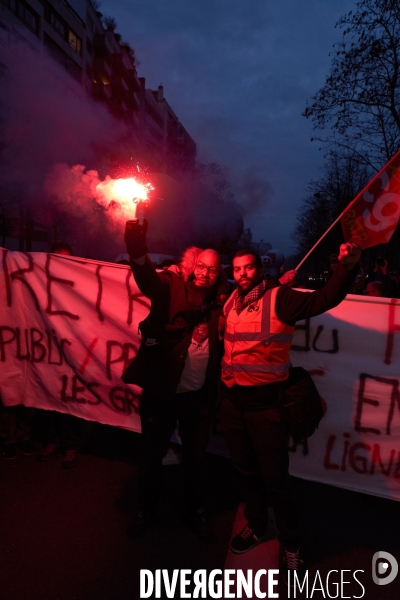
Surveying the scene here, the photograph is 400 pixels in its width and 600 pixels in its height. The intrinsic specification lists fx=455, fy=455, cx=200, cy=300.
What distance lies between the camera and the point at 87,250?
2903 cm

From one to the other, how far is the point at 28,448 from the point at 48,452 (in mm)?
207

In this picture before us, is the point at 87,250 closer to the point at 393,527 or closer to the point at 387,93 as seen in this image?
the point at 387,93

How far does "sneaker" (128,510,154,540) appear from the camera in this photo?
290 centimetres

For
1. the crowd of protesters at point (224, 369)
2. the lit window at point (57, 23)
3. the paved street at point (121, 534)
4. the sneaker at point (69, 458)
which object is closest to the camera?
the paved street at point (121, 534)

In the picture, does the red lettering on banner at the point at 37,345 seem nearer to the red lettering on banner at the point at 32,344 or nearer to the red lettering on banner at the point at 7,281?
the red lettering on banner at the point at 32,344

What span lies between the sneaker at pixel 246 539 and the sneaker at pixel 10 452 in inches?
79.9

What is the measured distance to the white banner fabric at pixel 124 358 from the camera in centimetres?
326

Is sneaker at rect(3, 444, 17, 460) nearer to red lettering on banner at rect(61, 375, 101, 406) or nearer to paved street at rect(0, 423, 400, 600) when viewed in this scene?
paved street at rect(0, 423, 400, 600)

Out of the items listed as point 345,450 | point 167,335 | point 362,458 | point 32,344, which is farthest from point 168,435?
point 32,344

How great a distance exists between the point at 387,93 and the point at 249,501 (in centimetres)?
1537

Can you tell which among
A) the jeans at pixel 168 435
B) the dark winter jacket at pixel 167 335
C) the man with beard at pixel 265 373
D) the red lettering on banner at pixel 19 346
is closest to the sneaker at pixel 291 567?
the man with beard at pixel 265 373

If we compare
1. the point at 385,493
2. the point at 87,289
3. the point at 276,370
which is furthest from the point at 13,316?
the point at 385,493

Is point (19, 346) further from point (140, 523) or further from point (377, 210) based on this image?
point (377, 210)

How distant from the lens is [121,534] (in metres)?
2.92
